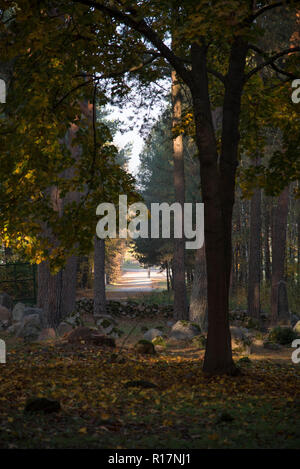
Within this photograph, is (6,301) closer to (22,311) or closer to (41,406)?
(22,311)

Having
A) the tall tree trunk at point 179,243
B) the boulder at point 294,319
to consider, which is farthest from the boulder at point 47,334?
the boulder at point 294,319

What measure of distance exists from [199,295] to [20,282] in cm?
808

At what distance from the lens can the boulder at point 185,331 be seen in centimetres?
1404

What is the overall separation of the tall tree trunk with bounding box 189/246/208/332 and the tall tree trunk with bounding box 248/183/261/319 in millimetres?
2862

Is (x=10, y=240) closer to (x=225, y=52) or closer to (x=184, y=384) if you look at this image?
(x=184, y=384)

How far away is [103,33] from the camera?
8484 millimetres

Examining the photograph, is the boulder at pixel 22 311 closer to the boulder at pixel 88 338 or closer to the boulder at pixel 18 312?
the boulder at pixel 18 312

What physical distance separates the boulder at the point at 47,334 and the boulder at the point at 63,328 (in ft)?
0.57

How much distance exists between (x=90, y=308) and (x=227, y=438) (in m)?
17.2

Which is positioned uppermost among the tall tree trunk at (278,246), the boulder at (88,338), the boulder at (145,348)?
the tall tree trunk at (278,246)

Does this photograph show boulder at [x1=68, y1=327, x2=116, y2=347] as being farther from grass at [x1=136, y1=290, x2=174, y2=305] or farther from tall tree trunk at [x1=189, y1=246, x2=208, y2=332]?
grass at [x1=136, y1=290, x2=174, y2=305]

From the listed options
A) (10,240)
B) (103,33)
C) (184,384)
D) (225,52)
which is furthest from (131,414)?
(225,52)

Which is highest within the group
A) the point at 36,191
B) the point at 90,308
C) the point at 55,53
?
the point at 55,53

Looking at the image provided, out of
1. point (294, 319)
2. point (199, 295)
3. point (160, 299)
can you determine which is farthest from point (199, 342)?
point (160, 299)
